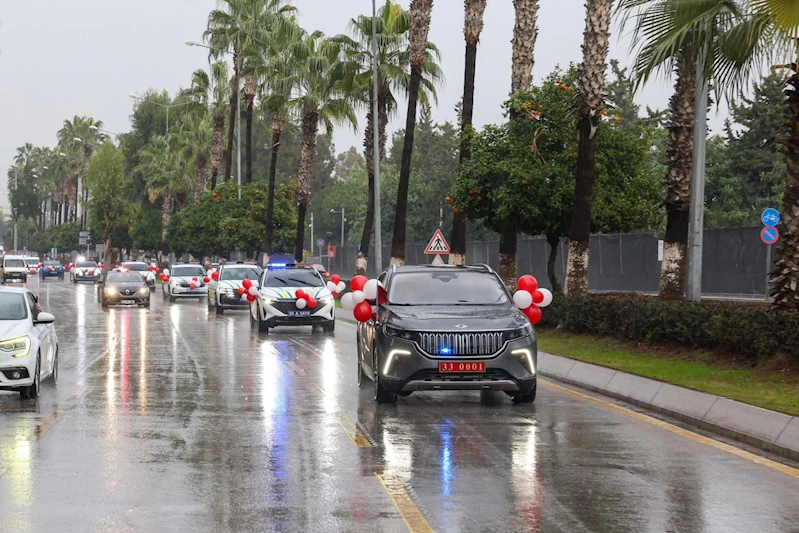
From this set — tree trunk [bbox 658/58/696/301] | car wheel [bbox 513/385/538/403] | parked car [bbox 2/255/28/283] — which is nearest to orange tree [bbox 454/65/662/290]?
tree trunk [bbox 658/58/696/301]

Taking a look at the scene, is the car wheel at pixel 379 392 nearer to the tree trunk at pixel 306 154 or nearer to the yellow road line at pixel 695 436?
the yellow road line at pixel 695 436

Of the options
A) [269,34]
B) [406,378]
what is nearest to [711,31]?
[406,378]

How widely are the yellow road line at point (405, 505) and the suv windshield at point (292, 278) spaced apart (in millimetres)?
22453

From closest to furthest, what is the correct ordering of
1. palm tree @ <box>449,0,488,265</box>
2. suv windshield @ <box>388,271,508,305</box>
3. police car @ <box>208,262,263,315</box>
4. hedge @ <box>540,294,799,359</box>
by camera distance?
suv windshield @ <box>388,271,508,305</box> → hedge @ <box>540,294,799,359</box> → palm tree @ <box>449,0,488,265</box> → police car @ <box>208,262,263,315</box>

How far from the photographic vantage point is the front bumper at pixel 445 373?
14625 millimetres

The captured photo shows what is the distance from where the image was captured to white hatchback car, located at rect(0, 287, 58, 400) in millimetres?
15227

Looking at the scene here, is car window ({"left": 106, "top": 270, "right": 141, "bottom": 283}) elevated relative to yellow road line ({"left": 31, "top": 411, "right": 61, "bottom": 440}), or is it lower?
elevated

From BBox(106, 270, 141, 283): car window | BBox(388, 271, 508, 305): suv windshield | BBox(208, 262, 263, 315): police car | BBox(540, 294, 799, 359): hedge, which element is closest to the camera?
BBox(388, 271, 508, 305): suv windshield

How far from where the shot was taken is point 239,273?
4434cm

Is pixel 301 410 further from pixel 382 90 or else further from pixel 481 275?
pixel 382 90

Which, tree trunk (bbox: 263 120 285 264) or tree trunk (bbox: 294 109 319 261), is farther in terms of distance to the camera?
tree trunk (bbox: 263 120 285 264)

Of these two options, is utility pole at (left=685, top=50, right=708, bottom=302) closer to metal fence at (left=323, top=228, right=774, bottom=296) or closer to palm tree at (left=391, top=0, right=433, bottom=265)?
metal fence at (left=323, top=228, right=774, bottom=296)

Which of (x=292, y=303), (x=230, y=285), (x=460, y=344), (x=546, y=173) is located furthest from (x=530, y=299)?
(x=230, y=285)

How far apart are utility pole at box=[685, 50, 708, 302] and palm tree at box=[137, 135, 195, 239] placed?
75.9 m
